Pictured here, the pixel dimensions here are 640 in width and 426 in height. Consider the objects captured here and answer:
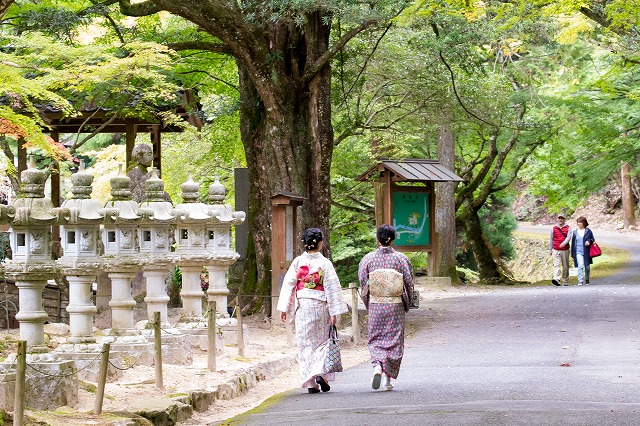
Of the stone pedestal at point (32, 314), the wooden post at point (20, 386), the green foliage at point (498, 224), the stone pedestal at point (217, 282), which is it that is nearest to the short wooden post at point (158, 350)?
the stone pedestal at point (32, 314)

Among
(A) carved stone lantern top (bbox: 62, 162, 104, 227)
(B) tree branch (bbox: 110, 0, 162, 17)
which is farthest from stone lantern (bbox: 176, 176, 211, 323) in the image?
(B) tree branch (bbox: 110, 0, 162, 17)

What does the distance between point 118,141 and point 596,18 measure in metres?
20.2

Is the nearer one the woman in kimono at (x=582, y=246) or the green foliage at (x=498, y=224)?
the woman in kimono at (x=582, y=246)

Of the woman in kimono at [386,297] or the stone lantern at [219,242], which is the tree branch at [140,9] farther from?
the woman in kimono at [386,297]

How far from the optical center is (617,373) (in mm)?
11289

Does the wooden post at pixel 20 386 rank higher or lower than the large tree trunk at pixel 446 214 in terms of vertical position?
lower

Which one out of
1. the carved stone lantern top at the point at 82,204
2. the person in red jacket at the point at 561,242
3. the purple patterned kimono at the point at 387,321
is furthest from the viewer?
the person in red jacket at the point at 561,242

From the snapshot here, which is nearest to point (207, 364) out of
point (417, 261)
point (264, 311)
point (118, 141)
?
point (264, 311)

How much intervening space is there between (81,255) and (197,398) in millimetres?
2156

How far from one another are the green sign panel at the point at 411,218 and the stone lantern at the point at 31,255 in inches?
595

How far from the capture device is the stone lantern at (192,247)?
14.0 metres

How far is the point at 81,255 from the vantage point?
10.8 meters

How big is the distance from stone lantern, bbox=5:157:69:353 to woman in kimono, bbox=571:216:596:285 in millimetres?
17917

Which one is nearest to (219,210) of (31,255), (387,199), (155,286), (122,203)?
(155,286)
